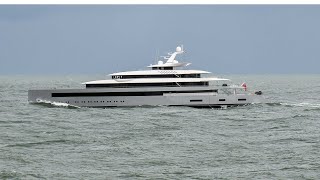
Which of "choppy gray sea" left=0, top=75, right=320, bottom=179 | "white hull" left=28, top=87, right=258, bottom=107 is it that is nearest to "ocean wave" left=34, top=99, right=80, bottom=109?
"white hull" left=28, top=87, right=258, bottom=107

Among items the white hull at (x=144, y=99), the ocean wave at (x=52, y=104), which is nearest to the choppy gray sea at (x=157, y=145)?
the ocean wave at (x=52, y=104)

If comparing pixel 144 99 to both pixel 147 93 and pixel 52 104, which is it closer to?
pixel 147 93

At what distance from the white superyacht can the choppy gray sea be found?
167 inches

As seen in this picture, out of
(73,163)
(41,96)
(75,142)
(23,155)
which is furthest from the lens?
(41,96)

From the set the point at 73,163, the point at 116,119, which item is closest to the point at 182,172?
the point at 73,163

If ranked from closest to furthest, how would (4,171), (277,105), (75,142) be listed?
(4,171), (75,142), (277,105)

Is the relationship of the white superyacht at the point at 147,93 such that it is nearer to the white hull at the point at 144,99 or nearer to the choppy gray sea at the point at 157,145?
the white hull at the point at 144,99

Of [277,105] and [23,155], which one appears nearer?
[23,155]

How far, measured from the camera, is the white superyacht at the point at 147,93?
56.6m

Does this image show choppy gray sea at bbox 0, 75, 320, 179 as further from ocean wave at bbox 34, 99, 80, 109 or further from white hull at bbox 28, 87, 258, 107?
white hull at bbox 28, 87, 258, 107

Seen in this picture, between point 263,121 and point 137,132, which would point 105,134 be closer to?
point 137,132

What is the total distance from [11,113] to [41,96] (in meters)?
5.53

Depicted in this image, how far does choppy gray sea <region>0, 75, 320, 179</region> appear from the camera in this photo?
26031 mm

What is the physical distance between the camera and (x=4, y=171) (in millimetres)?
25438
